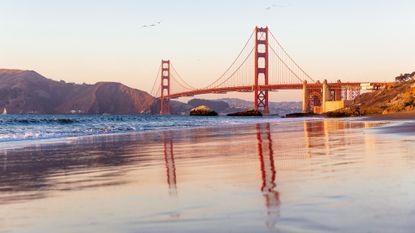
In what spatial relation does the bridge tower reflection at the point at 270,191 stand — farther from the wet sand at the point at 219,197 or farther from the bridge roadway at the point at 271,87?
the bridge roadway at the point at 271,87

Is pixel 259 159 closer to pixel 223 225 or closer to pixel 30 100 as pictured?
pixel 223 225

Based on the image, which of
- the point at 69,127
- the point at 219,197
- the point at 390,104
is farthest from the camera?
the point at 390,104

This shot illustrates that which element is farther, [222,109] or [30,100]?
[222,109]

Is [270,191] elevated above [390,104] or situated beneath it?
situated beneath

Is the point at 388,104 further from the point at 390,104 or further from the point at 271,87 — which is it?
the point at 271,87

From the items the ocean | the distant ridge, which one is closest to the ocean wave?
the ocean

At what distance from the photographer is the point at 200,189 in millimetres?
4137

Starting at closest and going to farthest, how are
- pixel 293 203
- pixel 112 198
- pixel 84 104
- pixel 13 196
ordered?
1. pixel 293 203
2. pixel 112 198
3. pixel 13 196
4. pixel 84 104

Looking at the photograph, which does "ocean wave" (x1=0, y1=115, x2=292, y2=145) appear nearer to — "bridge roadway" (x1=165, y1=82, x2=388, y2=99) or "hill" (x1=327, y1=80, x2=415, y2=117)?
"hill" (x1=327, y1=80, x2=415, y2=117)

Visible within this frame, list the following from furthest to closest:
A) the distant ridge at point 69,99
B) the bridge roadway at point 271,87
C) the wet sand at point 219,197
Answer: the distant ridge at point 69,99
the bridge roadway at point 271,87
the wet sand at point 219,197

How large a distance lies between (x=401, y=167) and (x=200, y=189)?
2.17 metres

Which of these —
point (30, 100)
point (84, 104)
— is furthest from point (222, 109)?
point (30, 100)

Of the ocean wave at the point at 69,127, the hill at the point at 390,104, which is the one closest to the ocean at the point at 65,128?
the ocean wave at the point at 69,127

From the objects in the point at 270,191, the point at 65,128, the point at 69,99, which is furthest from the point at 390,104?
the point at 69,99
